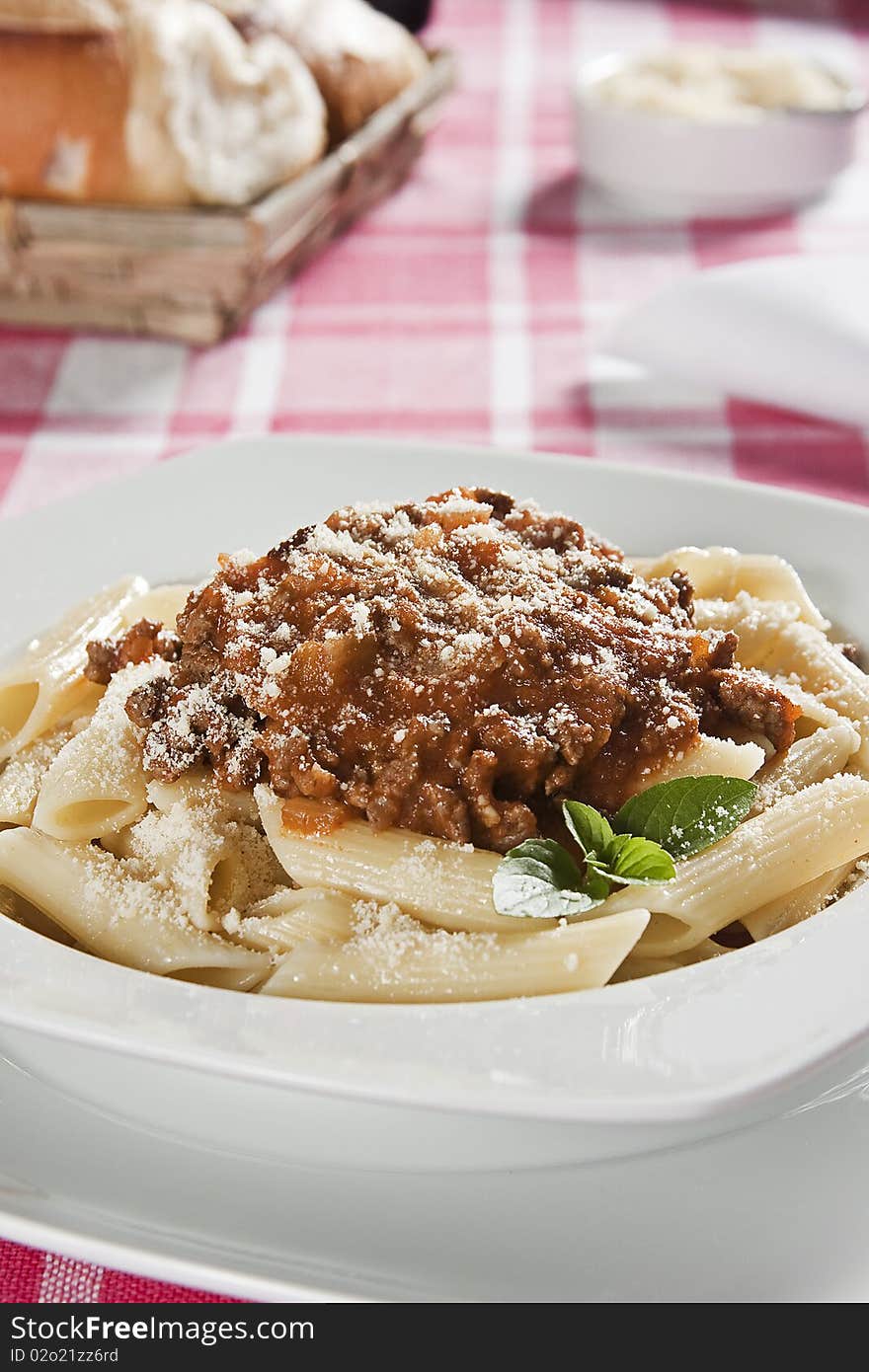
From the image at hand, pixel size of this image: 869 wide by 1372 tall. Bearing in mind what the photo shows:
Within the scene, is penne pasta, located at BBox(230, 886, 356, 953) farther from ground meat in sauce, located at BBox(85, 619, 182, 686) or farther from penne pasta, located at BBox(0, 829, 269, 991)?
ground meat in sauce, located at BBox(85, 619, 182, 686)

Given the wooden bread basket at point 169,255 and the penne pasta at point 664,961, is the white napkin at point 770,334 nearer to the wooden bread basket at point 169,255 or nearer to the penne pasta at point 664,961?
the wooden bread basket at point 169,255

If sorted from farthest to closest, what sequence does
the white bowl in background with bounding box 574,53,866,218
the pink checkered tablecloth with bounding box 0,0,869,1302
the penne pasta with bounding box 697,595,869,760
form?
the white bowl in background with bounding box 574,53,866,218, the pink checkered tablecloth with bounding box 0,0,869,1302, the penne pasta with bounding box 697,595,869,760

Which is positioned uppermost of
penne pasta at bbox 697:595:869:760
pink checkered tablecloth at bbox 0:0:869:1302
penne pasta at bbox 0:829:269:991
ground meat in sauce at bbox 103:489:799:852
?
ground meat in sauce at bbox 103:489:799:852

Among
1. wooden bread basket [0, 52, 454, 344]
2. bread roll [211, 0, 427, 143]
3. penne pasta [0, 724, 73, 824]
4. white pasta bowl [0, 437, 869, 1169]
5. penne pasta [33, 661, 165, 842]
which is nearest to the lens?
white pasta bowl [0, 437, 869, 1169]

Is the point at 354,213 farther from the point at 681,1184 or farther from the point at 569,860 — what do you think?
the point at 681,1184

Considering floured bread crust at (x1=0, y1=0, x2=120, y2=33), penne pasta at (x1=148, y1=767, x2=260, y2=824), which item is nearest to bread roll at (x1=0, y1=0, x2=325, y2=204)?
floured bread crust at (x1=0, y1=0, x2=120, y2=33)

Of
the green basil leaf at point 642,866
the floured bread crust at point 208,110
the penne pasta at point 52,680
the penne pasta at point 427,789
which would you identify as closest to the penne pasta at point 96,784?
the penne pasta at point 427,789
